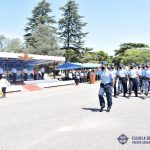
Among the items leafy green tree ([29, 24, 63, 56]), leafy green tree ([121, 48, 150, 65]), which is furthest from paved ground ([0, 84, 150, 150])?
leafy green tree ([121, 48, 150, 65])

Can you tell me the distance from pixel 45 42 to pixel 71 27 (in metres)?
11.5

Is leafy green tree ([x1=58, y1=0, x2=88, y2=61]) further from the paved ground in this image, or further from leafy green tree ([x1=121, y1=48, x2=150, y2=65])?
the paved ground

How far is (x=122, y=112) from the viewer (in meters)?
12.6

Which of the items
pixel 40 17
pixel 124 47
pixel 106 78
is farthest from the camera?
pixel 124 47

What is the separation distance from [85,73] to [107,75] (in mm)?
31306

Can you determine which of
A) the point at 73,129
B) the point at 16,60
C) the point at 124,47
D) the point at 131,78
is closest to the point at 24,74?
the point at 16,60

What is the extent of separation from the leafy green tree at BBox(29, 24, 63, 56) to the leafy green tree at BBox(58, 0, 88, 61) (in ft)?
19.7

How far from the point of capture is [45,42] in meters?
69.4

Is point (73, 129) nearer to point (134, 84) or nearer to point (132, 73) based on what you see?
point (134, 84)

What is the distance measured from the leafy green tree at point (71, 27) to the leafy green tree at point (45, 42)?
19.7 ft

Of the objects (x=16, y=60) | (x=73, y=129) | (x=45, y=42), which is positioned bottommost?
(x=73, y=129)

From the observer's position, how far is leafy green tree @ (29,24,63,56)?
68.9 meters

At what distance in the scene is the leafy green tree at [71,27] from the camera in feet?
256

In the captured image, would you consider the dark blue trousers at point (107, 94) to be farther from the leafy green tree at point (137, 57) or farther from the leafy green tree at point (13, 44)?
the leafy green tree at point (137, 57)
